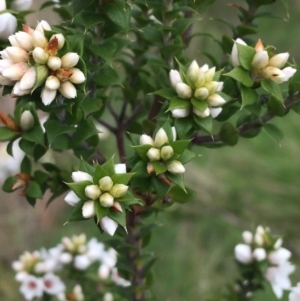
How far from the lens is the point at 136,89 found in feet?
2.10

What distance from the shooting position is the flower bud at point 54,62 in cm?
40

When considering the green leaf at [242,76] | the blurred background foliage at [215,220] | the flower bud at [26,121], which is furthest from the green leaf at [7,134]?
the blurred background foliage at [215,220]

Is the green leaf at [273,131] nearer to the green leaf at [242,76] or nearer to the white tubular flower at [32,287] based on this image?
the green leaf at [242,76]

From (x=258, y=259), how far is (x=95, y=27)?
36 centimetres

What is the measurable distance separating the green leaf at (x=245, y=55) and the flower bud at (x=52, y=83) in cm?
17

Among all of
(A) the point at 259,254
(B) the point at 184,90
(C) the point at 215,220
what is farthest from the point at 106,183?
(C) the point at 215,220

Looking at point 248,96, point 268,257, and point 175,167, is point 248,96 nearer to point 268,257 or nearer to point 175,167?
point 175,167

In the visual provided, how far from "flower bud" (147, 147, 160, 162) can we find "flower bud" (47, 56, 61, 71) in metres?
0.11

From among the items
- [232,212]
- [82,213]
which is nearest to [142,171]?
[82,213]

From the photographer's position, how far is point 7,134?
50 cm

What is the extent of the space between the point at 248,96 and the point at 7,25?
9.4 inches

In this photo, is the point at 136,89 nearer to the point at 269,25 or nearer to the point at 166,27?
the point at 166,27

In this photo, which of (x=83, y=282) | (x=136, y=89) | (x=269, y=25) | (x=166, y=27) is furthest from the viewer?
(x=269, y=25)

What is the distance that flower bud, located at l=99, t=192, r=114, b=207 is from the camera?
406 millimetres
